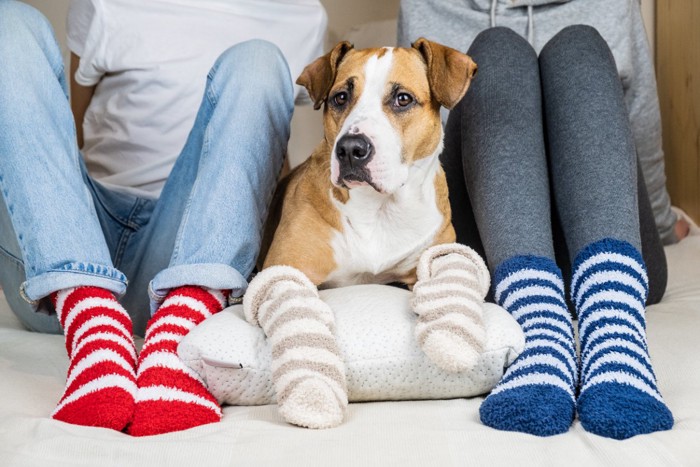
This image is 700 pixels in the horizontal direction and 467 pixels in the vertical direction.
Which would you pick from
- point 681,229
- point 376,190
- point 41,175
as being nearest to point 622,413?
point 376,190

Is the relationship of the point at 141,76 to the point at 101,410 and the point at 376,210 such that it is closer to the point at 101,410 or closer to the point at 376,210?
the point at 376,210

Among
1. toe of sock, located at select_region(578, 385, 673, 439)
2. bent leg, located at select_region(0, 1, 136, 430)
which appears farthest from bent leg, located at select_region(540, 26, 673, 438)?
bent leg, located at select_region(0, 1, 136, 430)

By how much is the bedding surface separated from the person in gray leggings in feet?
0.13

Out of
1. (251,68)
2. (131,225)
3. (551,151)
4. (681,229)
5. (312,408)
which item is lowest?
(681,229)

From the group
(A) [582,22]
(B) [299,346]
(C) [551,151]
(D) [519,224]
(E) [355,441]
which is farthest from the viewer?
(A) [582,22]

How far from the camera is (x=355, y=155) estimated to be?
1191mm

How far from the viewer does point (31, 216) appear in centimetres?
111

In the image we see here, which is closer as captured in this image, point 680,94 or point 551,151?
point 551,151

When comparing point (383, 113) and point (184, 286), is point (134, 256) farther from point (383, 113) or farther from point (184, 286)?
point (383, 113)

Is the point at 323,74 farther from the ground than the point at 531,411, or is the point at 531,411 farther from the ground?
the point at 323,74

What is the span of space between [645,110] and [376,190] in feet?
3.26

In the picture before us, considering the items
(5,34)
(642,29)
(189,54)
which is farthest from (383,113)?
(642,29)

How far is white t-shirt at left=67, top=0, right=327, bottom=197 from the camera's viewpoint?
68.3 inches

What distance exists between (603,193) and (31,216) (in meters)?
0.84
